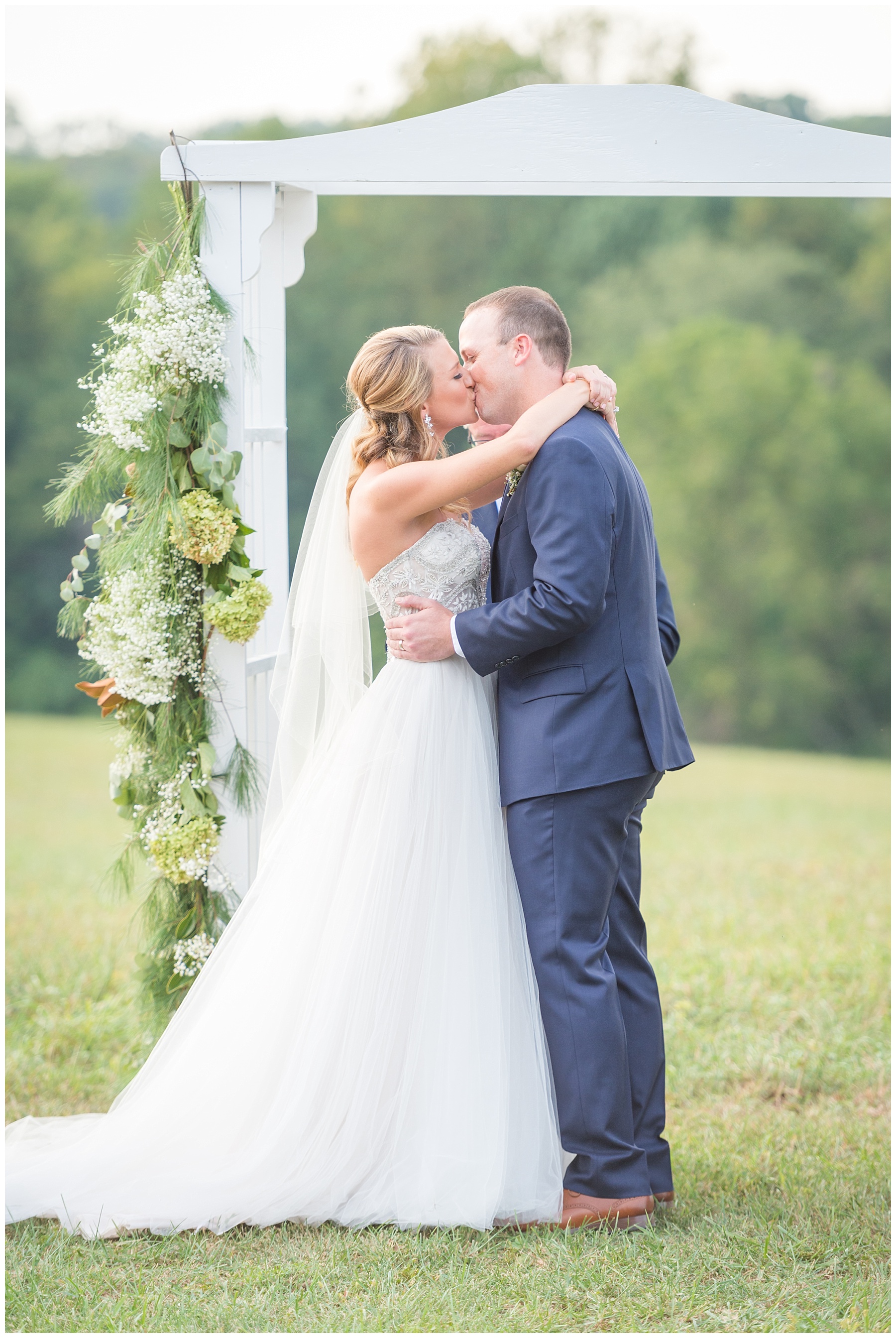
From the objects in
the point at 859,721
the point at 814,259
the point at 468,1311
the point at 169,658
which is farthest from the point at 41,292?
the point at 468,1311

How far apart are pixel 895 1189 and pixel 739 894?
4.20 meters

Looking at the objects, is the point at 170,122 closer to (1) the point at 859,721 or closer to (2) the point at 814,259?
(2) the point at 814,259

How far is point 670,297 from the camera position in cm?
2059

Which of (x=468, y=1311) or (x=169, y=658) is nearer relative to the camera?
(x=468, y=1311)

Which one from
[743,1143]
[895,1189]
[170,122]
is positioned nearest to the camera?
[895,1189]

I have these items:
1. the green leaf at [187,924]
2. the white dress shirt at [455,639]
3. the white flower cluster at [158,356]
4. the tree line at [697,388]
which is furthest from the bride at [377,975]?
the tree line at [697,388]

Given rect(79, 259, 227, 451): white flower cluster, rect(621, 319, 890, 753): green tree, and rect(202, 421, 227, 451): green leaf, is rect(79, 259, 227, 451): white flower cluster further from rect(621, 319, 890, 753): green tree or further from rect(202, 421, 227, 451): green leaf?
rect(621, 319, 890, 753): green tree

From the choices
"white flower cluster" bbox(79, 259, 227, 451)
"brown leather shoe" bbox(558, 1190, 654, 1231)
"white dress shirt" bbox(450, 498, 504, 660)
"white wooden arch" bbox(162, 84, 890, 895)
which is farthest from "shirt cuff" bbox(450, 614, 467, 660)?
"brown leather shoe" bbox(558, 1190, 654, 1231)

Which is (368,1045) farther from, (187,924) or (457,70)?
(457,70)

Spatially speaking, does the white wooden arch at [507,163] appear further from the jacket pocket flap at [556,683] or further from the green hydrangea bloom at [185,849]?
the jacket pocket flap at [556,683]

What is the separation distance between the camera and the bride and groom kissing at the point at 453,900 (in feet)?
9.36

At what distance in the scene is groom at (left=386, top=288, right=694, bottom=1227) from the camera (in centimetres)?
286

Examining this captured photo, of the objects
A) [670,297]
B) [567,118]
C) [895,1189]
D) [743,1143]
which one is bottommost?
[743,1143]

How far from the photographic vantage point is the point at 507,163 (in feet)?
10.4
